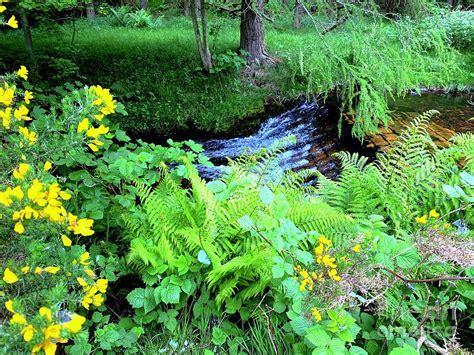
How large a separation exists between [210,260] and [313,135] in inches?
149

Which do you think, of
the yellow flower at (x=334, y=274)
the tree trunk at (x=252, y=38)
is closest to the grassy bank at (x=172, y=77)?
the tree trunk at (x=252, y=38)

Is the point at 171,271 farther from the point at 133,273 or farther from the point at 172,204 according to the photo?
the point at 172,204

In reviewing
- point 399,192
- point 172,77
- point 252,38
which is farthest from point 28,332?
point 252,38

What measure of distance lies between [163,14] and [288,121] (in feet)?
30.0

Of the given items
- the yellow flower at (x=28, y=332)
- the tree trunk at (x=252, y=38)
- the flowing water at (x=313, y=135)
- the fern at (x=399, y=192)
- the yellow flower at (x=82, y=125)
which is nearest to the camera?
the yellow flower at (x=28, y=332)

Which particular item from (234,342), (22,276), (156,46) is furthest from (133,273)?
(156,46)

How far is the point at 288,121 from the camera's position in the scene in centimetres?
579

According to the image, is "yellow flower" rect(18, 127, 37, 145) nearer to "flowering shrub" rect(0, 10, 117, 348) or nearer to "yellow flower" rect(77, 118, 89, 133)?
"flowering shrub" rect(0, 10, 117, 348)

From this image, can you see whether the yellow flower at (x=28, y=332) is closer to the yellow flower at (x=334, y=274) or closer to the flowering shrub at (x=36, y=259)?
the flowering shrub at (x=36, y=259)

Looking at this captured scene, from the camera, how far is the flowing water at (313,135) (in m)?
4.71

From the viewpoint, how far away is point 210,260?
1.93 m

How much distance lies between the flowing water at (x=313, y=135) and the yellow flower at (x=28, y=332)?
3514 millimetres

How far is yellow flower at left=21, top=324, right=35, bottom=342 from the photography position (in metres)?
0.97

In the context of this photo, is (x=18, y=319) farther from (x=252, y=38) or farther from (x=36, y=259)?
(x=252, y=38)
